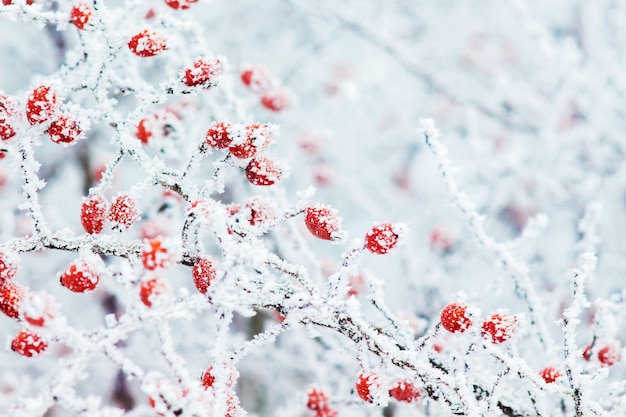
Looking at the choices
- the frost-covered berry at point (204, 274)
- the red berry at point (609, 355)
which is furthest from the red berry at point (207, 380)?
the red berry at point (609, 355)

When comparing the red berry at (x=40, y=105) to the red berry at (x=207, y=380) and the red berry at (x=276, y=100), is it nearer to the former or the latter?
the red berry at (x=207, y=380)

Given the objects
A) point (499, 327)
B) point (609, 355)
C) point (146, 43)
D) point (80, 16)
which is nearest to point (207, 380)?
point (499, 327)

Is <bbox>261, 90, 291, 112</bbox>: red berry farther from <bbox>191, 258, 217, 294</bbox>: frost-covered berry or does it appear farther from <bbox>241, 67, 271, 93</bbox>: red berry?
<bbox>191, 258, 217, 294</bbox>: frost-covered berry

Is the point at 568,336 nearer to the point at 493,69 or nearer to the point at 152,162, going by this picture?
the point at 152,162

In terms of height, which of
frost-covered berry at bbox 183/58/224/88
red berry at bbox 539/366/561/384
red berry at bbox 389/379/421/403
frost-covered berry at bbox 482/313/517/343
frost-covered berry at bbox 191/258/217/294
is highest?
frost-covered berry at bbox 183/58/224/88

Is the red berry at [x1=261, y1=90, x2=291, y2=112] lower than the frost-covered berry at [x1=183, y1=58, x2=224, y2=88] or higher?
lower

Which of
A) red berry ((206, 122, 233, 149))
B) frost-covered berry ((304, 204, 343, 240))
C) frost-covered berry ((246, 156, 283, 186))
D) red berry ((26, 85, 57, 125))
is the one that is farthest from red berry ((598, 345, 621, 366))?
red berry ((26, 85, 57, 125))

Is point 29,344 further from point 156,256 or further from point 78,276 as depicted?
point 156,256
